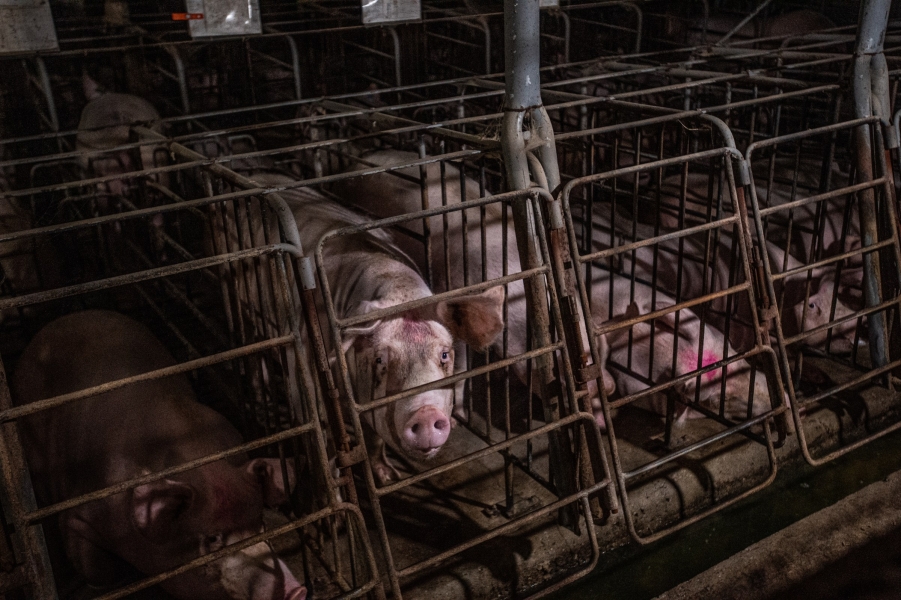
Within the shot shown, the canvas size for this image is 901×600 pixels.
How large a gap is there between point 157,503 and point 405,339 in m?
1.10

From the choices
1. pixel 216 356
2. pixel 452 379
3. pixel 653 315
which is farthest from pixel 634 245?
pixel 216 356

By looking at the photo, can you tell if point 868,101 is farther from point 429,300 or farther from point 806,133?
point 429,300

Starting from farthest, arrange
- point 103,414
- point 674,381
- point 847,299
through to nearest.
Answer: point 847,299 < point 103,414 < point 674,381

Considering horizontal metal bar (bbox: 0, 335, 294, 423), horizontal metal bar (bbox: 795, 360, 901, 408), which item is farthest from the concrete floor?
horizontal metal bar (bbox: 0, 335, 294, 423)

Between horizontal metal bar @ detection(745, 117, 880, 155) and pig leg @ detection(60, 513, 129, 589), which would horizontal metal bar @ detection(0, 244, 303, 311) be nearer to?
pig leg @ detection(60, 513, 129, 589)

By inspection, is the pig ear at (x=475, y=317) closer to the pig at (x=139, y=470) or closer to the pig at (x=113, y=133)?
the pig at (x=139, y=470)

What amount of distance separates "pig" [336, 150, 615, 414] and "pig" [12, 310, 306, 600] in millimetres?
1215

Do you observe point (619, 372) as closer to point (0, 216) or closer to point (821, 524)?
point (821, 524)

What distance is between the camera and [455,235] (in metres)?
4.34

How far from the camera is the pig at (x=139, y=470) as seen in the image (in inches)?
104

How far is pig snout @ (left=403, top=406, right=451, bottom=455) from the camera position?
9.62 ft

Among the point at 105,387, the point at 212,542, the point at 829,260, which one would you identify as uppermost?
the point at 105,387

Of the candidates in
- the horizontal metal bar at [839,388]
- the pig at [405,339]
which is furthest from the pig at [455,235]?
the horizontal metal bar at [839,388]

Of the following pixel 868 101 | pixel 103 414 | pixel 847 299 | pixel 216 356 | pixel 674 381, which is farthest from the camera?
pixel 847 299
